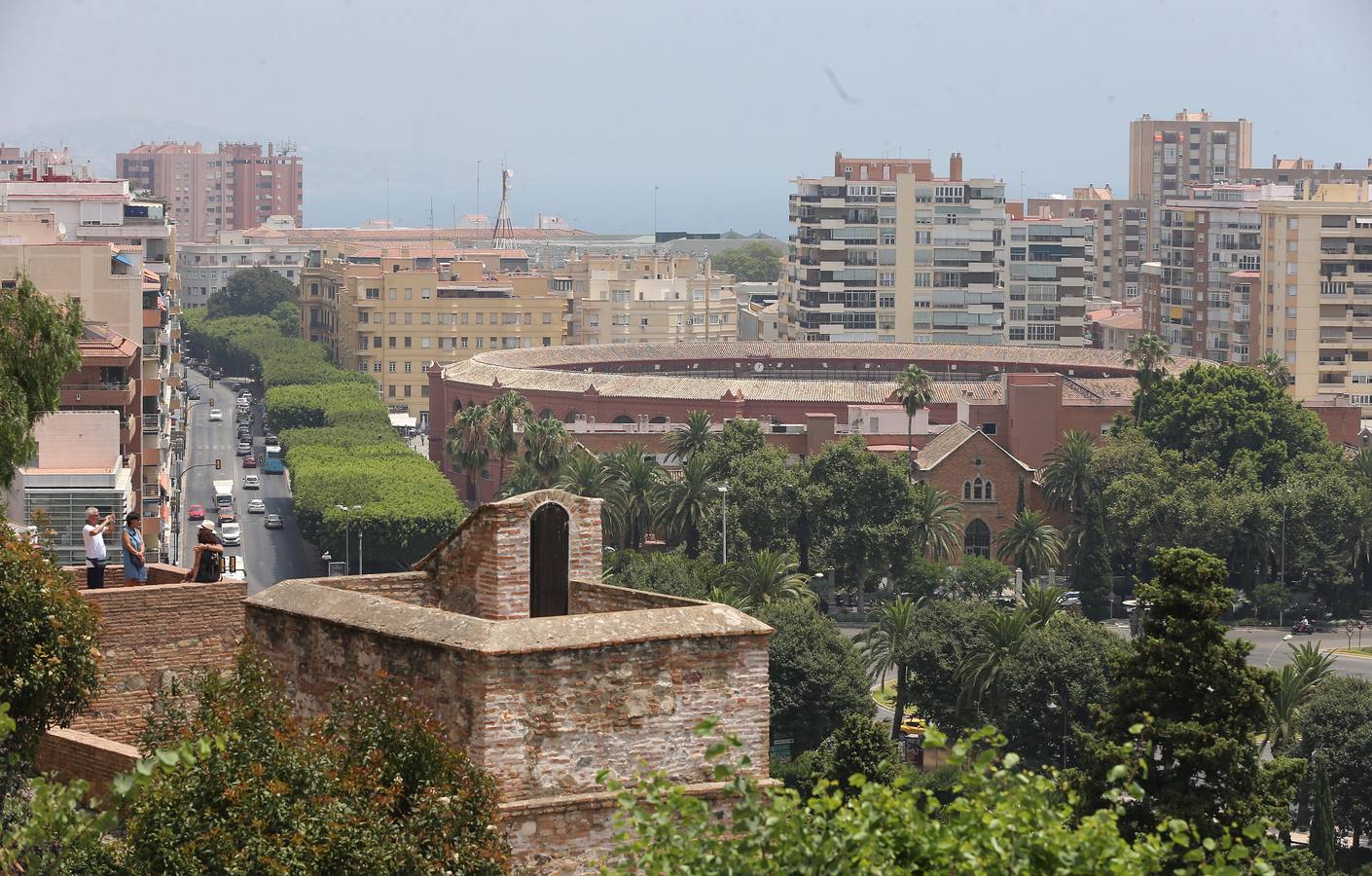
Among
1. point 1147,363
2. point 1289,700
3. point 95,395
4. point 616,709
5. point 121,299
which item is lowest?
point 1289,700

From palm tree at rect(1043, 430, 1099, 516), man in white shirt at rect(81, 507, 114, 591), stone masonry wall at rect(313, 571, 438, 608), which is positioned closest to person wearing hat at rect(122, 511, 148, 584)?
man in white shirt at rect(81, 507, 114, 591)

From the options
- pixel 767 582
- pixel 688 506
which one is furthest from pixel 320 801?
pixel 688 506

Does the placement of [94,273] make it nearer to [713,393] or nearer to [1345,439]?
[713,393]

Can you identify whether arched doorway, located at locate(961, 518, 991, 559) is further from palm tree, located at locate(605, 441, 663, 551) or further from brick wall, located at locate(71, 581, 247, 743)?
brick wall, located at locate(71, 581, 247, 743)

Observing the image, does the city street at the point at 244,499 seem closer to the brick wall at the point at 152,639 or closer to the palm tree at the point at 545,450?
the palm tree at the point at 545,450

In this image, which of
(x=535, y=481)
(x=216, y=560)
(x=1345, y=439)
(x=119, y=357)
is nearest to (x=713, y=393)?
(x=535, y=481)

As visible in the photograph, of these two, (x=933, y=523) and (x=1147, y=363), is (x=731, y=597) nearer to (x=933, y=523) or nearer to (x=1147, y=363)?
(x=933, y=523)

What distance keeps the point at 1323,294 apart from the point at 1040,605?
73.7 meters

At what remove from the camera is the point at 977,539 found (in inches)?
4023

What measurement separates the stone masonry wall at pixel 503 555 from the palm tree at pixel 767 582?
56771 mm

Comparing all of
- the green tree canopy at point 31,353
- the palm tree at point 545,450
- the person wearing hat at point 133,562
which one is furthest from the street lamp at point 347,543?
the person wearing hat at point 133,562

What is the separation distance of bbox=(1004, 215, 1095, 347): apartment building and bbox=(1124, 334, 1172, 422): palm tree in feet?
154

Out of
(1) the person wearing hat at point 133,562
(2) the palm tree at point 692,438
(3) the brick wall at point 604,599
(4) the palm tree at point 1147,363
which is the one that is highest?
(3) the brick wall at point 604,599

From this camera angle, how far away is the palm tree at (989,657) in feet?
227
